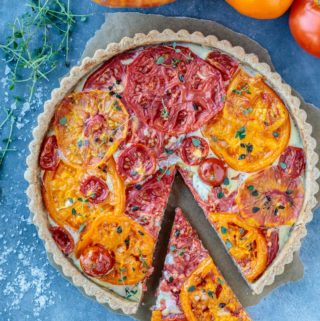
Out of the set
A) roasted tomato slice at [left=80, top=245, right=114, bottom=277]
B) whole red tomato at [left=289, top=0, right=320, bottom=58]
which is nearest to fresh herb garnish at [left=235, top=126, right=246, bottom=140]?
whole red tomato at [left=289, top=0, right=320, bottom=58]

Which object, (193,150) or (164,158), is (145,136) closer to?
(164,158)

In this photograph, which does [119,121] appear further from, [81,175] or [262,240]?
[262,240]

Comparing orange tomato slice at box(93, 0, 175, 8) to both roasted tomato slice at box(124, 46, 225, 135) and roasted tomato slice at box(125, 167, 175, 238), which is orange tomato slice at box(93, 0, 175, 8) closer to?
roasted tomato slice at box(124, 46, 225, 135)

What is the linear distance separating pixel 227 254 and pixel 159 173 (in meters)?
0.85

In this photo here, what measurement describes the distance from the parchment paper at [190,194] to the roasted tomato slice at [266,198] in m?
0.48

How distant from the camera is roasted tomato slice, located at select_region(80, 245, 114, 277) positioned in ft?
14.3

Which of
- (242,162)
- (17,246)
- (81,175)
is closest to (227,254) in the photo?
(242,162)

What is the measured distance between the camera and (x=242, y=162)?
4.35 meters

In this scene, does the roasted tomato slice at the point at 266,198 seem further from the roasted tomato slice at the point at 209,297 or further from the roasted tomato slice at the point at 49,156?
the roasted tomato slice at the point at 49,156

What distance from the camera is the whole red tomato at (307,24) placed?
171 inches

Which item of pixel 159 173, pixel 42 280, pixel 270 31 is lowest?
pixel 42 280

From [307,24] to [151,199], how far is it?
1591 millimetres

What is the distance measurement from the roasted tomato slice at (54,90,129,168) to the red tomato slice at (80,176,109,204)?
10 centimetres

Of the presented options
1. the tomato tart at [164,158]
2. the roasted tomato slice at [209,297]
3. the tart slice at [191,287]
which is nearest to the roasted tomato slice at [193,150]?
the tomato tart at [164,158]
